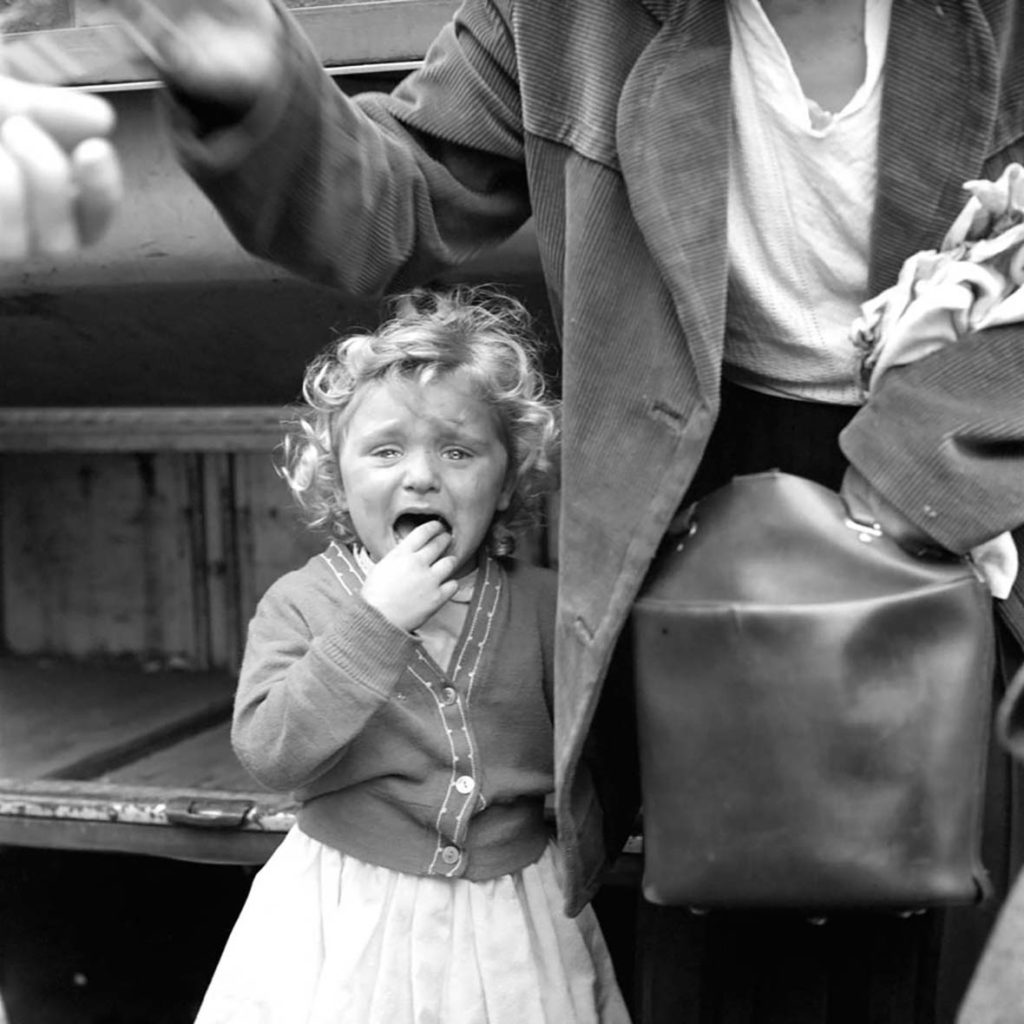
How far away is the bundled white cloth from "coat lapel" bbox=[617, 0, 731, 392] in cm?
→ 13

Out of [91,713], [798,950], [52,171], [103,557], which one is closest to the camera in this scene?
[52,171]

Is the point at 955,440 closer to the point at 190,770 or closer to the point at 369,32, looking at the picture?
the point at 369,32

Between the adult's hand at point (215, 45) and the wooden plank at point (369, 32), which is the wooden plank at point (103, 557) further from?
the adult's hand at point (215, 45)

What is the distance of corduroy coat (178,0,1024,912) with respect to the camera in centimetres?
123

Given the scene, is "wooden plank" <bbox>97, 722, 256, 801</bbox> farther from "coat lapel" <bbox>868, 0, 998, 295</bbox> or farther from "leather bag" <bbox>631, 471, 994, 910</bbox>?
"coat lapel" <bbox>868, 0, 998, 295</bbox>

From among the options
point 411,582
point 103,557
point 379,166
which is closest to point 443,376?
point 411,582

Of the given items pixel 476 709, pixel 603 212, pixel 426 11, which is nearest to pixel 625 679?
pixel 476 709

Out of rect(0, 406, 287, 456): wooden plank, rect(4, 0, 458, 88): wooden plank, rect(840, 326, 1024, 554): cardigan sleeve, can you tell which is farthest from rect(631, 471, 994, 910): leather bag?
rect(0, 406, 287, 456): wooden plank

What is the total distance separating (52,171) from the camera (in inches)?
35.2

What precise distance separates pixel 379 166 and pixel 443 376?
1.21 feet

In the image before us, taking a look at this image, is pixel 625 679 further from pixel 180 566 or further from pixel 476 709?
pixel 180 566

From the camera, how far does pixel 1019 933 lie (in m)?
0.90

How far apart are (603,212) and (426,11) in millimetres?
672

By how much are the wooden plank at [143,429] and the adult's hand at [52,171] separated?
185 cm
